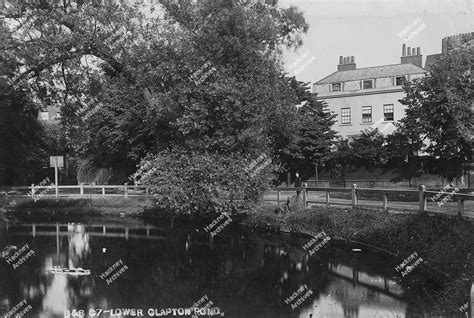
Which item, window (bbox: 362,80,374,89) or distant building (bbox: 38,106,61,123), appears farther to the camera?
window (bbox: 362,80,374,89)

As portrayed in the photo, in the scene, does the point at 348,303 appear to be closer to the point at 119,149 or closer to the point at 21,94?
the point at 21,94

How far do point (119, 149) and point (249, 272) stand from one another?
1030 inches

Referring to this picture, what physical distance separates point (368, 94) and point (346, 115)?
9.38 feet

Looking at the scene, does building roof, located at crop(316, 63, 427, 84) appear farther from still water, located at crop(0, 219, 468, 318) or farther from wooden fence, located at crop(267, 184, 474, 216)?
still water, located at crop(0, 219, 468, 318)

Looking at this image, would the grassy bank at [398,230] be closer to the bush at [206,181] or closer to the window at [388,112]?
the bush at [206,181]

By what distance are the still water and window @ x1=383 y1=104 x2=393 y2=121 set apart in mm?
31772

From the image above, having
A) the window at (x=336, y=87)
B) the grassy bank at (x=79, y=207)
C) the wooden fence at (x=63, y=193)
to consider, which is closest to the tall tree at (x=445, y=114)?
the grassy bank at (x=79, y=207)

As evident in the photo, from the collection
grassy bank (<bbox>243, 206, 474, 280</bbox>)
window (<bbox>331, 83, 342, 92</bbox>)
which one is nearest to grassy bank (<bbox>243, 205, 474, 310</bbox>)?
grassy bank (<bbox>243, 206, 474, 280</bbox>)

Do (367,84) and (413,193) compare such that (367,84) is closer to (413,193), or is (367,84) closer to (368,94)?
(368,94)

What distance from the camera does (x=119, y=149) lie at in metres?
38.0

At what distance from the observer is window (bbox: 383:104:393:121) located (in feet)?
160

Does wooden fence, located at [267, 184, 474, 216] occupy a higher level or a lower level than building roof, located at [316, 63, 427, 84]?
lower

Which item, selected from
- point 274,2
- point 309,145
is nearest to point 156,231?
point 274,2

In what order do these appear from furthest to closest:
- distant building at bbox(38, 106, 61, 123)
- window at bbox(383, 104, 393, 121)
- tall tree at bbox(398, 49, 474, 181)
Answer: window at bbox(383, 104, 393, 121), distant building at bbox(38, 106, 61, 123), tall tree at bbox(398, 49, 474, 181)
